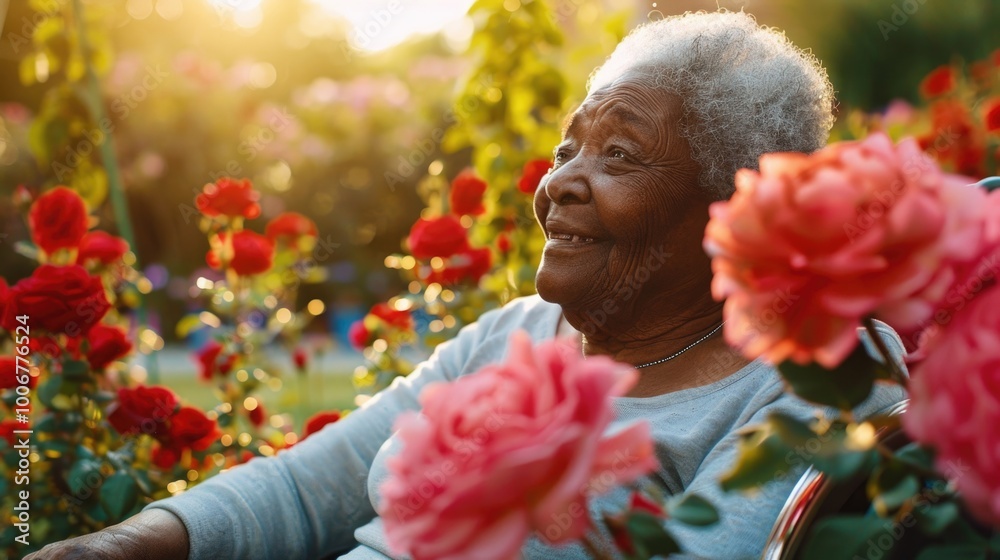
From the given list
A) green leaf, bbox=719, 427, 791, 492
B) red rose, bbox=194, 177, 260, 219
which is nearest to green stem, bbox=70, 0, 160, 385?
red rose, bbox=194, 177, 260, 219

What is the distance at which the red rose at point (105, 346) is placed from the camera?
2264mm

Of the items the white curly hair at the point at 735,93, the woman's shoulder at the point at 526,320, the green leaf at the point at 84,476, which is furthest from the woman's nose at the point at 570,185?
the green leaf at the point at 84,476

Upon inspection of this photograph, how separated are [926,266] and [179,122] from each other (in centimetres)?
1054

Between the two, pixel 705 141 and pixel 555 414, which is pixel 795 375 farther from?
pixel 705 141

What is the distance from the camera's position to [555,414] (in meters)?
0.69

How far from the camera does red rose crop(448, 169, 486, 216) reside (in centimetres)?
282

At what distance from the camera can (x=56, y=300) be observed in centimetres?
210

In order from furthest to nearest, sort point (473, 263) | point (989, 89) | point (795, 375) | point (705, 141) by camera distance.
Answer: point (989, 89) → point (473, 263) → point (705, 141) → point (795, 375)

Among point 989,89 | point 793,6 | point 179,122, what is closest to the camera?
point 989,89

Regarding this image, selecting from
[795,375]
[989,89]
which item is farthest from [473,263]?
[989,89]

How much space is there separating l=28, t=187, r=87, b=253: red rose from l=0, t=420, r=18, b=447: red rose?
449 millimetres

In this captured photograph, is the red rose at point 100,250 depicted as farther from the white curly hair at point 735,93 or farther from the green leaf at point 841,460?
the green leaf at point 841,460

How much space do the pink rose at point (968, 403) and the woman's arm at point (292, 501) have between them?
4.77 ft

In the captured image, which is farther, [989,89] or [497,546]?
[989,89]
